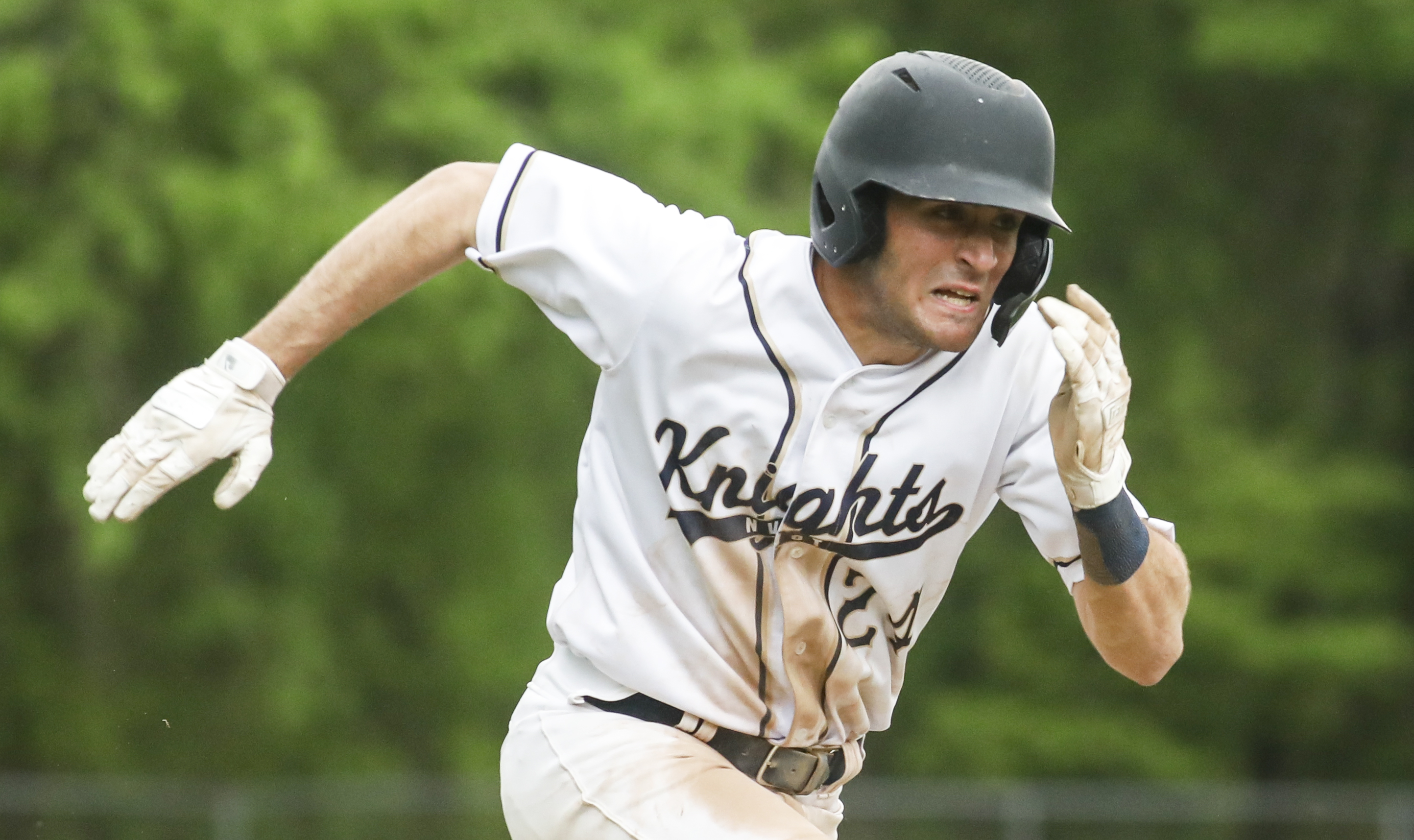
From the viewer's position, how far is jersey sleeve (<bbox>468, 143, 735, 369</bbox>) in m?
3.76

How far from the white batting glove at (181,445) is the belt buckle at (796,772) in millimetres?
1200

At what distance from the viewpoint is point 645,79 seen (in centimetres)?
1309

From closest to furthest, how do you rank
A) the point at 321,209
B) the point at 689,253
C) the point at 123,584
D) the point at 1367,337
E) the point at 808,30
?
the point at 689,253, the point at 321,209, the point at 123,584, the point at 808,30, the point at 1367,337

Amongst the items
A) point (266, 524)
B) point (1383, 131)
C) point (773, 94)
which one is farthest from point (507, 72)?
point (1383, 131)

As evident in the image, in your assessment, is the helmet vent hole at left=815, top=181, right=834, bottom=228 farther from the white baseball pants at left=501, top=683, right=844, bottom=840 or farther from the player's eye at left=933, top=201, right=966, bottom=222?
the white baseball pants at left=501, top=683, right=844, bottom=840

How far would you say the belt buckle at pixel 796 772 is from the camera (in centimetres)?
392

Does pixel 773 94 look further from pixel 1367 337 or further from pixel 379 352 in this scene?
pixel 1367 337

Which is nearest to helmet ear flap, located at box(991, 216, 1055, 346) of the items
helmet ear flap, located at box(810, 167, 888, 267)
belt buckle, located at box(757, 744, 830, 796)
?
helmet ear flap, located at box(810, 167, 888, 267)

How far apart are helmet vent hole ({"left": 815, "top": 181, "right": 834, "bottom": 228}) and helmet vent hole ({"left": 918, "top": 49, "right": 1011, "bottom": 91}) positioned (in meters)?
0.36

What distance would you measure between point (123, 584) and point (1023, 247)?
1133 centimetres

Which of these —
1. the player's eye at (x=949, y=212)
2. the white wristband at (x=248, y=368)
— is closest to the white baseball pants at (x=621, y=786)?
the white wristband at (x=248, y=368)

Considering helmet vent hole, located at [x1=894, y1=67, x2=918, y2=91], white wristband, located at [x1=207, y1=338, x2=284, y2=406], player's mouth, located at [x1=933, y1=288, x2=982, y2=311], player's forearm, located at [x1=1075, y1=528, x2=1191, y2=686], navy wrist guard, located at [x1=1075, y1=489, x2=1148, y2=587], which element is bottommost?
player's forearm, located at [x1=1075, y1=528, x2=1191, y2=686]

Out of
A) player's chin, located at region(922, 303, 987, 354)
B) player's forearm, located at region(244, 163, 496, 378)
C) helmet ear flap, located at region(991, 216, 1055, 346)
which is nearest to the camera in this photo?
player's chin, located at region(922, 303, 987, 354)

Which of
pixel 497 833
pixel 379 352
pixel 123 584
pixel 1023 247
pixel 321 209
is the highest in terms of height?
pixel 1023 247
